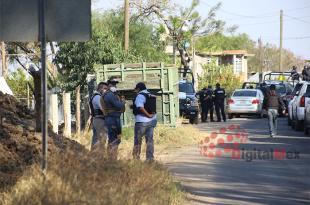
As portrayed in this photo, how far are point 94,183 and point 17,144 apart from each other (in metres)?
1.75

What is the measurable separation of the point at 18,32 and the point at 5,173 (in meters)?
2.10

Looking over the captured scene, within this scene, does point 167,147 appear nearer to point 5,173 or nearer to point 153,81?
point 153,81

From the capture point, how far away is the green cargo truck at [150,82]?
68.8 ft

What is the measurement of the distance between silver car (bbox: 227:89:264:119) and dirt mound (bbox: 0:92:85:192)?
23892 millimetres

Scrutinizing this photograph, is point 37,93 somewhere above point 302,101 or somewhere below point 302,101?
above

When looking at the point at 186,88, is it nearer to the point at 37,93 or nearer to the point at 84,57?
the point at 84,57

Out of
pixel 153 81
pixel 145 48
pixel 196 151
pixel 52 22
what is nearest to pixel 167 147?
pixel 196 151

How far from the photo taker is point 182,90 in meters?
31.4

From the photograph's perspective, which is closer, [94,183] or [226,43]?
[94,183]

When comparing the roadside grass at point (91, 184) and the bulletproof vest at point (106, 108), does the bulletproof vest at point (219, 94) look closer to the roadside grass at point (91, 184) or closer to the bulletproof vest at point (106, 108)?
the bulletproof vest at point (106, 108)

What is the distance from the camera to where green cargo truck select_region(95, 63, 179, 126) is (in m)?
21.0

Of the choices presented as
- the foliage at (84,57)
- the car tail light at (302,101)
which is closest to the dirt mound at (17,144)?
the car tail light at (302,101)

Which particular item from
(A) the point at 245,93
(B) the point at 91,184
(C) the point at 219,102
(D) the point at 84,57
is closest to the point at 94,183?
(B) the point at 91,184

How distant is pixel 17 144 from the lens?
9320 mm
